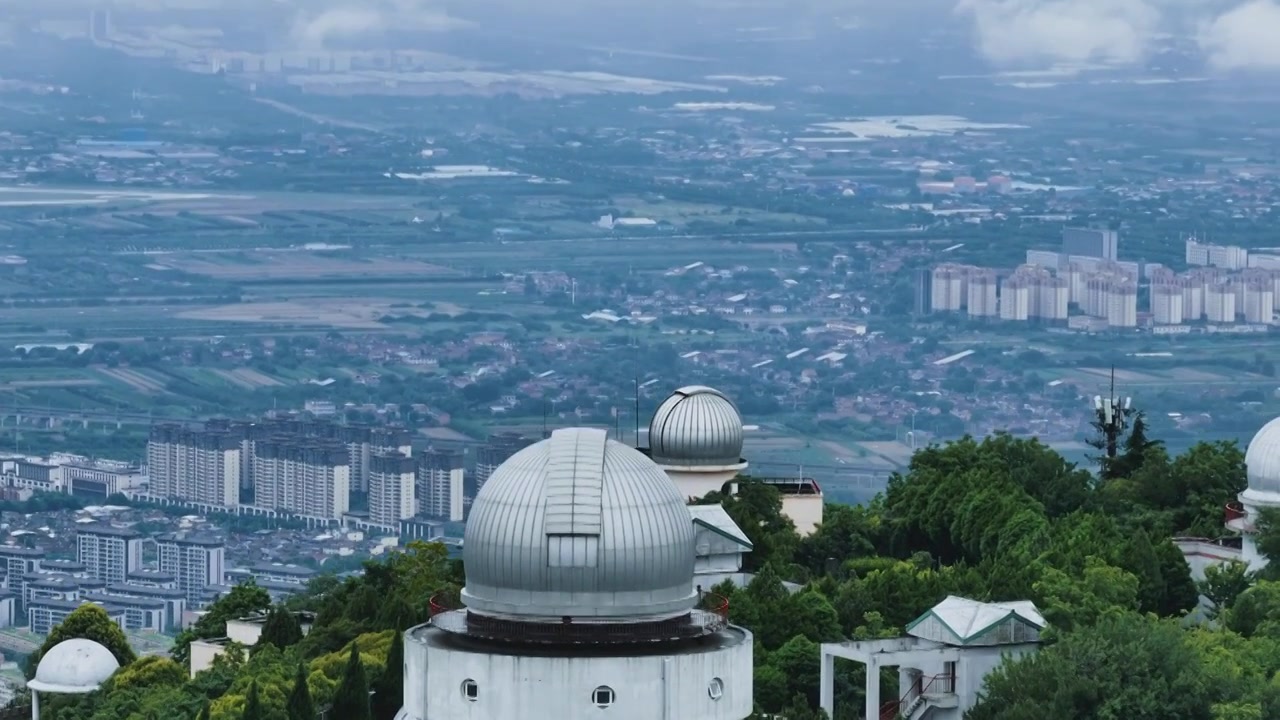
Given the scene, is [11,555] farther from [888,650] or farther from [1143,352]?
[888,650]

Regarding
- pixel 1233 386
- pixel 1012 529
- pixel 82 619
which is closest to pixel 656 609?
pixel 1012 529

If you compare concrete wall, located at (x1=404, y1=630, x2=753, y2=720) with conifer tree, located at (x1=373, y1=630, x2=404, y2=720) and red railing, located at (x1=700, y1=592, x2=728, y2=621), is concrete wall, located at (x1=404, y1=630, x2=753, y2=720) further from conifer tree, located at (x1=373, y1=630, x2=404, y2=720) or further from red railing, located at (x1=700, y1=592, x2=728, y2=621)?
conifer tree, located at (x1=373, y1=630, x2=404, y2=720)

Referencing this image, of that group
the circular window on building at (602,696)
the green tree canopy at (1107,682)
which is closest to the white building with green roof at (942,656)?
the green tree canopy at (1107,682)

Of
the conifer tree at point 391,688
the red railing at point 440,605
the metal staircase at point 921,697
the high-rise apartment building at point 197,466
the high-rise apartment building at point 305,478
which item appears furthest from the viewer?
the high-rise apartment building at point 197,466

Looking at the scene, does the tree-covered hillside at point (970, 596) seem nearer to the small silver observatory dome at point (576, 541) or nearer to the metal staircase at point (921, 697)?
the metal staircase at point (921, 697)

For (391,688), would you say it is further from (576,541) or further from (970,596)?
(576,541)
